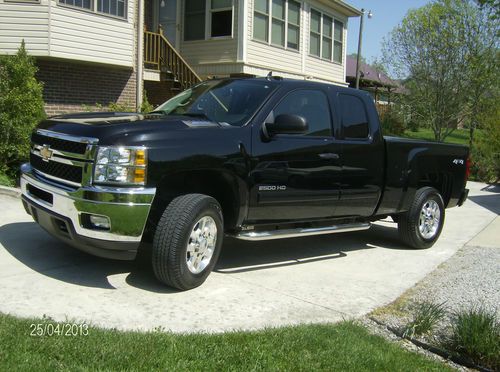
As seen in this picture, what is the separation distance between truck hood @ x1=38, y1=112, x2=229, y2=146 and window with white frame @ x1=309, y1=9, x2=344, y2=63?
17.3 metres

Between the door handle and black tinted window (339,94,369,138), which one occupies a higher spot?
black tinted window (339,94,369,138)

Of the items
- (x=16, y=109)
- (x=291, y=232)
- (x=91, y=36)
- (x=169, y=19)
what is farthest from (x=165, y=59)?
(x=291, y=232)

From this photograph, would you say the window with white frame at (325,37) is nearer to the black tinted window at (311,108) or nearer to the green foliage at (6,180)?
the green foliage at (6,180)

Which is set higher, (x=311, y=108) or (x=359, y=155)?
(x=311, y=108)

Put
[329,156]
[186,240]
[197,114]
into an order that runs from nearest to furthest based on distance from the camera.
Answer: [186,240] < [197,114] < [329,156]

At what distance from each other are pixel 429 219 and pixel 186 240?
4.22 m

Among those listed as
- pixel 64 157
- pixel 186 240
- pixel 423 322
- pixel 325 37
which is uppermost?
pixel 325 37

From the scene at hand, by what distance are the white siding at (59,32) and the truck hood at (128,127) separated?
813 cm

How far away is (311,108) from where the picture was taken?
6180mm

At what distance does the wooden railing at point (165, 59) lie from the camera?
→ 16500mm

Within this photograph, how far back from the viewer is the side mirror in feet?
17.7

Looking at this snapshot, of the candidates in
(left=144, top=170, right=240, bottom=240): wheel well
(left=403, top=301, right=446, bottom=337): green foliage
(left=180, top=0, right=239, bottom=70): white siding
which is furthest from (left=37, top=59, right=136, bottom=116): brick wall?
(left=403, top=301, right=446, bottom=337): green foliage

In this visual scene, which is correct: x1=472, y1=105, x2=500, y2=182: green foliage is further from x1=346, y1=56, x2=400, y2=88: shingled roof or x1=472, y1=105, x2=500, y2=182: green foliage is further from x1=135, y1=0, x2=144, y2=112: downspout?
x1=135, y1=0, x2=144, y2=112: downspout

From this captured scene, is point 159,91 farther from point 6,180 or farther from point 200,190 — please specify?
point 200,190
